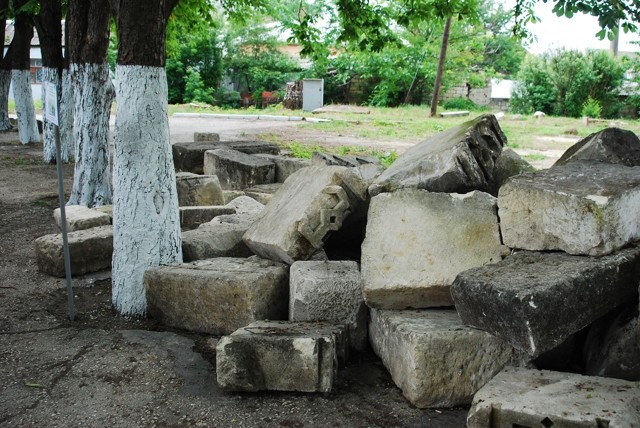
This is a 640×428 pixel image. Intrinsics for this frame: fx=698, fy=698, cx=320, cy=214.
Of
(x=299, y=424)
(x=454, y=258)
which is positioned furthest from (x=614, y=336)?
(x=299, y=424)

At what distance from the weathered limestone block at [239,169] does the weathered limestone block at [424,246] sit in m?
4.68

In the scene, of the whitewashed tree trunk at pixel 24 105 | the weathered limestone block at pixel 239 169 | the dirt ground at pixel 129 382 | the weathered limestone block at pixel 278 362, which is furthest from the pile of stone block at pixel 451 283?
the whitewashed tree trunk at pixel 24 105

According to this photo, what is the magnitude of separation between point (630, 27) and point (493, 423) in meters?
4.32

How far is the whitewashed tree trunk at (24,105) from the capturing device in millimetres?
15742

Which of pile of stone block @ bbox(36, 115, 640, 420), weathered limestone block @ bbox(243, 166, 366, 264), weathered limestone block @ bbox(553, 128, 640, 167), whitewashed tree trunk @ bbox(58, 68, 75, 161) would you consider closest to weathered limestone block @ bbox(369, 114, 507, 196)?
pile of stone block @ bbox(36, 115, 640, 420)

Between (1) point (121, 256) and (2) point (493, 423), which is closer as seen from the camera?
(2) point (493, 423)

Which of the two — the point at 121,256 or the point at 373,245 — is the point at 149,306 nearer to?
the point at 121,256

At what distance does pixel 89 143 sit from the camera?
26.3 ft

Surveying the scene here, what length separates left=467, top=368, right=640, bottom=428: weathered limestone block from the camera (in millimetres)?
2926

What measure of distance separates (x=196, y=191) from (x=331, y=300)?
141 inches

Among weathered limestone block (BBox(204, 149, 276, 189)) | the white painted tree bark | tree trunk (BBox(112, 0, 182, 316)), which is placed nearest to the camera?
tree trunk (BBox(112, 0, 182, 316))

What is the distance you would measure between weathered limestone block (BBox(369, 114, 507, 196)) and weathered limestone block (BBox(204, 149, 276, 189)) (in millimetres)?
3939

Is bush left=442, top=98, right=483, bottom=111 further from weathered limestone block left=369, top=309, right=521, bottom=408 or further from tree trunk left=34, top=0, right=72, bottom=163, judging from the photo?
weathered limestone block left=369, top=309, right=521, bottom=408

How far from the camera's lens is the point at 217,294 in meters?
4.61
